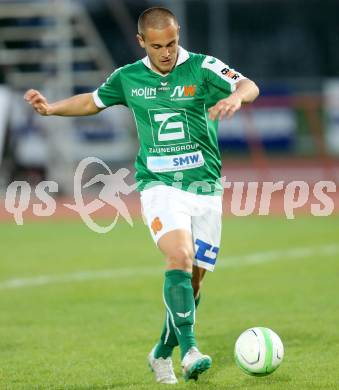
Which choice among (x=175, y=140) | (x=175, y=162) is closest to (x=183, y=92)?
(x=175, y=140)

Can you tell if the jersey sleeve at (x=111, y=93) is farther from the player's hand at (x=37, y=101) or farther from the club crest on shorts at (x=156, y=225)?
the club crest on shorts at (x=156, y=225)

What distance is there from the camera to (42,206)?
61.2ft

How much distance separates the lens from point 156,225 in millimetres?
6387

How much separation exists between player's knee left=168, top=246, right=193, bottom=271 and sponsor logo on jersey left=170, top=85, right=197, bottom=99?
962mm

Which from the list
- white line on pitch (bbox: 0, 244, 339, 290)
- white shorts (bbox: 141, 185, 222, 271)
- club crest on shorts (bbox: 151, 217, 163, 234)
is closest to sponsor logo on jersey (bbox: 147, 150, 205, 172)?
white shorts (bbox: 141, 185, 222, 271)

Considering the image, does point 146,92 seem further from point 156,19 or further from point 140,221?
point 140,221

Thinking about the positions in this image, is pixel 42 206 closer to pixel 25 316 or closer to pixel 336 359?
pixel 25 316

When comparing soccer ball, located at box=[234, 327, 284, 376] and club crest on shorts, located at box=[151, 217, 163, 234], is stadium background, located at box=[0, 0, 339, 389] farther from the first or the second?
club crest on shorts, located at box=[151, 217, 163, 234]

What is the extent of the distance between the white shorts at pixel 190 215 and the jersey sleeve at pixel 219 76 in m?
0.67

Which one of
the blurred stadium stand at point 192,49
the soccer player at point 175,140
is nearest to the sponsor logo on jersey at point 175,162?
the soccer player at point 175,140

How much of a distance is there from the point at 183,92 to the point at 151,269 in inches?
207

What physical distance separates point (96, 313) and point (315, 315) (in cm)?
179

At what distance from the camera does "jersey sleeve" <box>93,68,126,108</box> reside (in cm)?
685

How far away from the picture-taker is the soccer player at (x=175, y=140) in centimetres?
637
